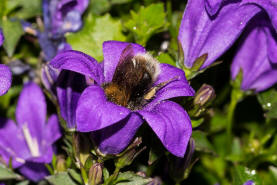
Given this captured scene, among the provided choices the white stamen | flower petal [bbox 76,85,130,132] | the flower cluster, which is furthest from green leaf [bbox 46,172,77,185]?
flower petal [bbox 76,85,130,132]

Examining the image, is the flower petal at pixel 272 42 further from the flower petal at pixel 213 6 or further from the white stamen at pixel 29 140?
the white stamen at pixel 29 140

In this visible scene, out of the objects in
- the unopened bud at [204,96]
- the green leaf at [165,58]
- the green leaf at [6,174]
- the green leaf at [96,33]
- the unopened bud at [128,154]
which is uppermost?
the green leaf at [96,33]

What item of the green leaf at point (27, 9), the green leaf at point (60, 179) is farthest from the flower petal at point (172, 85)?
the green leaf at point (27, 9)

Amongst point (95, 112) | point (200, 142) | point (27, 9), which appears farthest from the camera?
point (27, 9)

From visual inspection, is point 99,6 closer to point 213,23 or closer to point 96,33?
point 96,33

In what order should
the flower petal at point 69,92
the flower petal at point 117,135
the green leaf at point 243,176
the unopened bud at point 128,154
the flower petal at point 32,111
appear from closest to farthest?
the flower petal at point 117,135 → the unopened bud at point 128,154 → the flower petal at point 69,92 → the green leaf at point 243,176 → the flower petal at point 32,111

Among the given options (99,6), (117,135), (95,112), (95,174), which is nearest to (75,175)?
(95,174)
